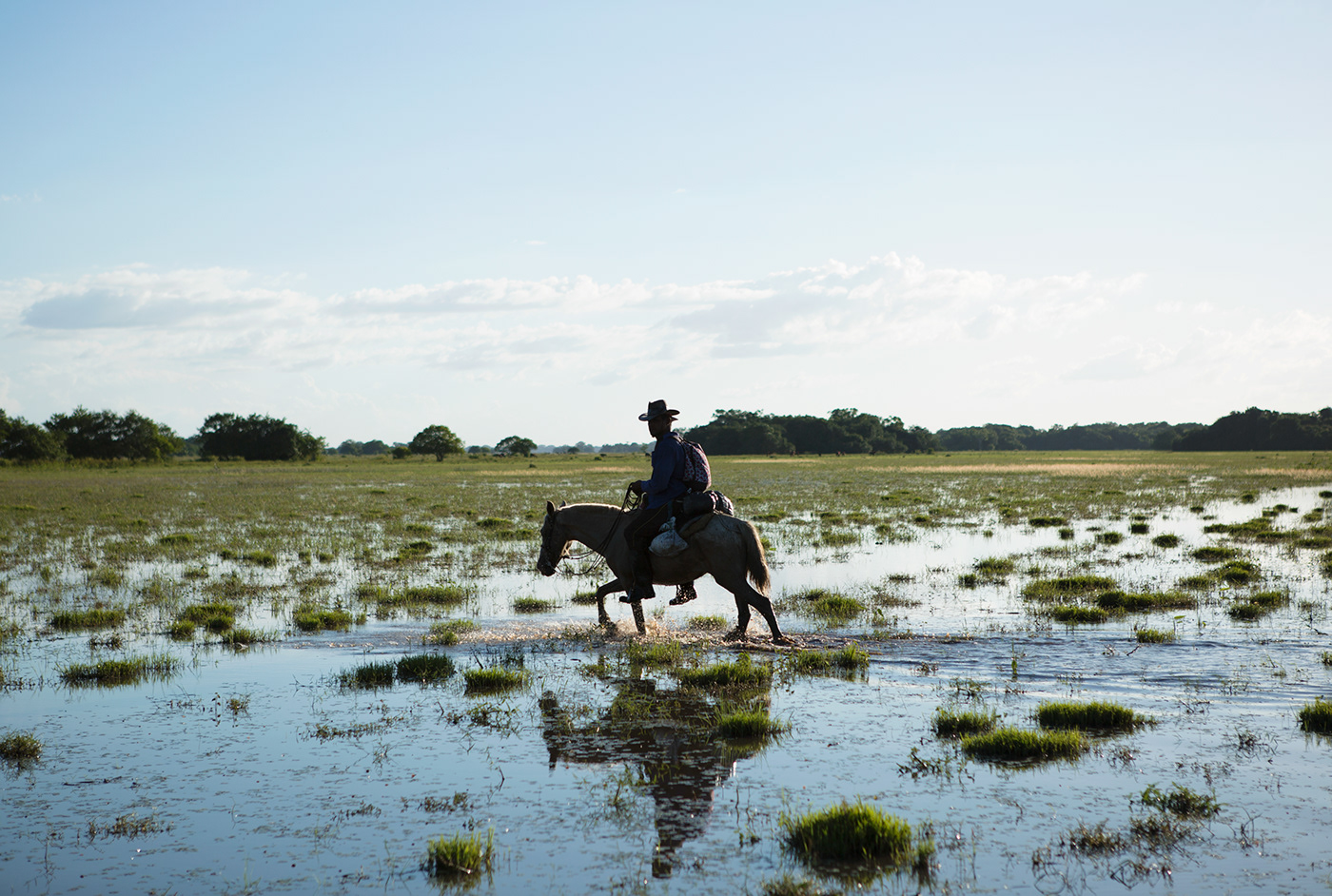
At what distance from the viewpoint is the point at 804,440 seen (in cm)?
15150

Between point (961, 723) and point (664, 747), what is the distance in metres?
2.49

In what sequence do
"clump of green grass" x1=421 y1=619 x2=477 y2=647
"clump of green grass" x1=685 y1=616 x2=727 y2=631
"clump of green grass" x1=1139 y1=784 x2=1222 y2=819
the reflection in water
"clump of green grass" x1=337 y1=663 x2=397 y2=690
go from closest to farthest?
"clump of green grass" x1=1139 y1=784 x2=1222 y2=819
the reflection in water
"clump of green grass" x1=337 y1=663 x2=397 y2=690
"clump of green grass" x1=421 y1=619 x2=477 y2=647
"clump of green grass" x1=685 y1=616 x2=727 y2=631

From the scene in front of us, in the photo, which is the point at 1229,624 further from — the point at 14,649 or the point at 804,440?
the point at 804,440

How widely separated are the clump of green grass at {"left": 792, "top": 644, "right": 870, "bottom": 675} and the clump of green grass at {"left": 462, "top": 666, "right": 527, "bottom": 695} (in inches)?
117

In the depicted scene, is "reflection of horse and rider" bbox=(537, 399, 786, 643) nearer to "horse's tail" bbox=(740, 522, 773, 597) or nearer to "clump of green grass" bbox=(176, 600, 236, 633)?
"horse's tail" bbox=(740, 522, 773, 597)

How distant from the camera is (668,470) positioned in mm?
11203

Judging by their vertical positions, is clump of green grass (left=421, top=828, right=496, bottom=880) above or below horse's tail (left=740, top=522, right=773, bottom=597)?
below

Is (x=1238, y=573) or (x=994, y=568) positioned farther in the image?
(x=994, y=568)

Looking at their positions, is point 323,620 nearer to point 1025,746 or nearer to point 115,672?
point 115,672

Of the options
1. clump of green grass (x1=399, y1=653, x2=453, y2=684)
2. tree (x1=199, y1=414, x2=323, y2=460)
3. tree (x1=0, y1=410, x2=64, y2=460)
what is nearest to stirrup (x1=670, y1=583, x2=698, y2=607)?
clump of green grass (x1=399, y1=653, x2=453, y2=684)

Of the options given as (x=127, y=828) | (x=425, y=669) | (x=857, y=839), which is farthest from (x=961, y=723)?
(x=127, y=828)

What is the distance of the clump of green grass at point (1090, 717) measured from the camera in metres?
7.42

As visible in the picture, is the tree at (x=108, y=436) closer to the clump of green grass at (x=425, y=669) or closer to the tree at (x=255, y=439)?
the tree at (x=255, y=439)

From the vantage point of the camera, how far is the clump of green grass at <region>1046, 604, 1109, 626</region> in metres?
12.0
